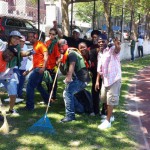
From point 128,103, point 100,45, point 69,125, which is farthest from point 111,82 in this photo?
point 128,103

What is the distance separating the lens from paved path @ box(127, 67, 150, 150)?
5.85 m

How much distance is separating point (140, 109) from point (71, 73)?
289 centimetres

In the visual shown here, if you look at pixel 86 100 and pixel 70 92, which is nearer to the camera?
pixel 70 92

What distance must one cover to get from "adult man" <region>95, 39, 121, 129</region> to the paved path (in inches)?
28.1

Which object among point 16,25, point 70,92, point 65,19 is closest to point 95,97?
point 70,92

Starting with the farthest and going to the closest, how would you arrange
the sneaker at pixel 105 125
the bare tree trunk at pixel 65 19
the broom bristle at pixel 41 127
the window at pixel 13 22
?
the window at pixel 13 22 → the bare tree trunk at pixel 65 19 → the sneaker at pixel 105 125 → the broom bristle at pixel 41 127

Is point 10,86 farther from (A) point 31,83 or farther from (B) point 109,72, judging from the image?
(B) point 109,72

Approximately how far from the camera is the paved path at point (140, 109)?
230 inches

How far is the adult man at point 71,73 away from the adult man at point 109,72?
33 centimetres

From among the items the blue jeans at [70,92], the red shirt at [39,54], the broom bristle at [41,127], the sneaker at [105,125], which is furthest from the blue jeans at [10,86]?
the sneaker at [105,125]

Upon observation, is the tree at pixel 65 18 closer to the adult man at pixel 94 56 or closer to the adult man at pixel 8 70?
the adult man at pixel 94 56

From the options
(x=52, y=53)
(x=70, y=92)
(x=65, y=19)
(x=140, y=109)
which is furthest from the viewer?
(x=65, y=19)

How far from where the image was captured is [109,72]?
19.0 feet

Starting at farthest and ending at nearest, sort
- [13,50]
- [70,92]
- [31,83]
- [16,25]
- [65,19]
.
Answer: [16,25], [65,19], [31,83], [70,92], [13,50]
